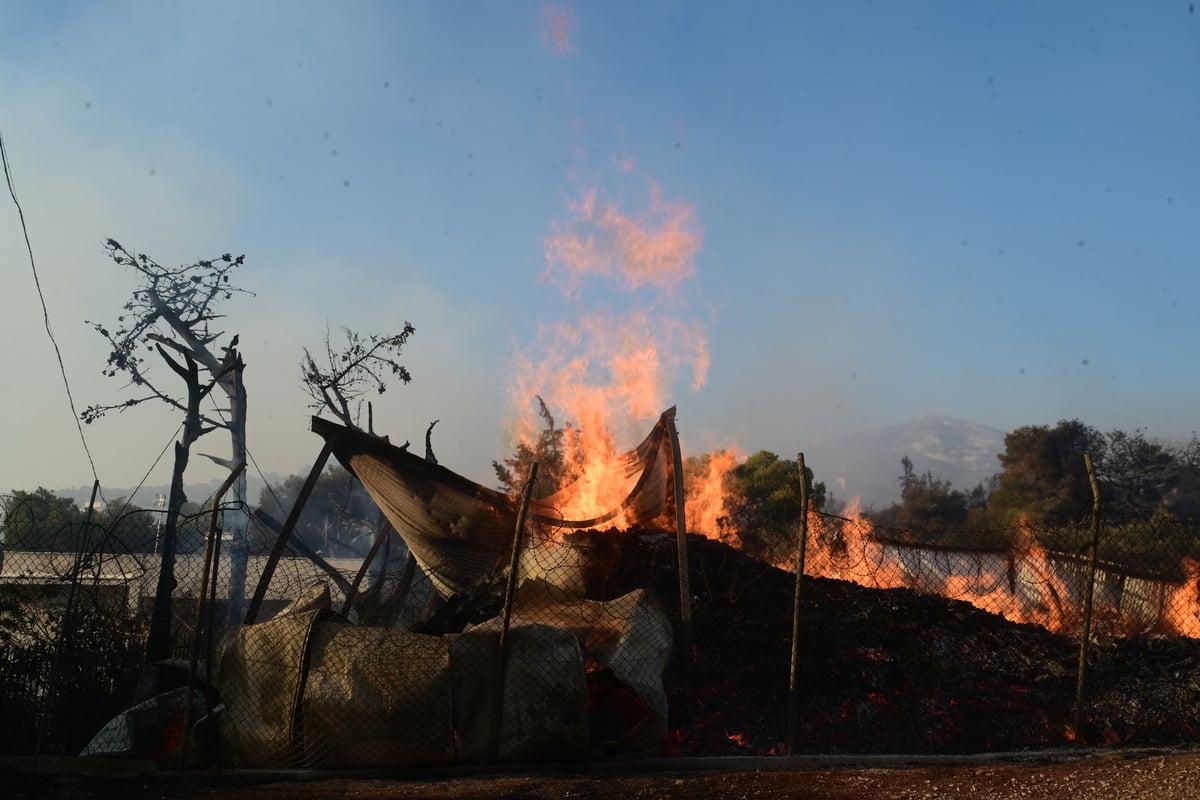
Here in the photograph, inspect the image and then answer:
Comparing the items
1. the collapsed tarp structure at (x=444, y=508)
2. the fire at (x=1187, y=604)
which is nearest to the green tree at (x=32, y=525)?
the collapsed tarp structure at (x=444, y=508)

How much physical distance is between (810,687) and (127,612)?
25.5 feet

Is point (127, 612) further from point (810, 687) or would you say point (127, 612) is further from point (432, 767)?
point (810, 687)

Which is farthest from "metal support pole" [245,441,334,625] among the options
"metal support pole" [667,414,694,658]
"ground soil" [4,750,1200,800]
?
"metal support pole" [667,414,694,658]

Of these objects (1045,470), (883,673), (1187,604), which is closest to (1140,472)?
(1045,470)

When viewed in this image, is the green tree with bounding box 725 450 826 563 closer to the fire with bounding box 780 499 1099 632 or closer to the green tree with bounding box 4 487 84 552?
the fire with bounding box 780 499 1099 632

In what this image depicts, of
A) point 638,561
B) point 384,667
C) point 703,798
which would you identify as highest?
point 638,561

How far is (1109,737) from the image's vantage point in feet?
27.1

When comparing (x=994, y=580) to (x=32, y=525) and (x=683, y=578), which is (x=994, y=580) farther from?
(x=32, y=525)

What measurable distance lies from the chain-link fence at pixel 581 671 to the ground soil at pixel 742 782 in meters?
0.26

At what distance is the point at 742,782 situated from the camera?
651cm

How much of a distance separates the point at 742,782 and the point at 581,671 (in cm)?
161

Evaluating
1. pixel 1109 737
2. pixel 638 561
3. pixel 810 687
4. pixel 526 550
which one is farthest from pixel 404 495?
pixel 1109 737

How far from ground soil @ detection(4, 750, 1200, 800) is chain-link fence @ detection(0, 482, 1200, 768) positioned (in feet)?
0.87

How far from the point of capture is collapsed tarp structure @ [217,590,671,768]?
7.01 meters
